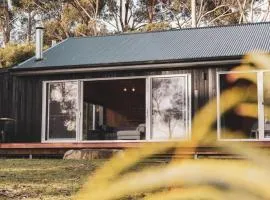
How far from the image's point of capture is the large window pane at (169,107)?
39.1 ft

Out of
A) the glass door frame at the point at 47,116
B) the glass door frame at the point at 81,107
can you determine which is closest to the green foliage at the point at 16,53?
the glass door frame at the point at 47,116

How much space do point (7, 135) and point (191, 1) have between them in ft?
64.7

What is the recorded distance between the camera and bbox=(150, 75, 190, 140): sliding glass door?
1191 centimetres

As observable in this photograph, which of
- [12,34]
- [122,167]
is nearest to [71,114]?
[122,167]

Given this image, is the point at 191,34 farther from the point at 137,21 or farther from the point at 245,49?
the point at 137,21

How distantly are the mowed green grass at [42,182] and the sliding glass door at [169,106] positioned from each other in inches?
174

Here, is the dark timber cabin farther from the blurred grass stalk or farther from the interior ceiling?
the blurred grass stalk

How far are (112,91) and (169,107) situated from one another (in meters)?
5.23

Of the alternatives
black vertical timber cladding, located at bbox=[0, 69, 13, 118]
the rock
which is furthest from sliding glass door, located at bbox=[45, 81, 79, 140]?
the rock

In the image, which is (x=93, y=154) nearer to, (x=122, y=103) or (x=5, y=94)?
(x=5, y=94)

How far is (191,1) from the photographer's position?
30859 mm

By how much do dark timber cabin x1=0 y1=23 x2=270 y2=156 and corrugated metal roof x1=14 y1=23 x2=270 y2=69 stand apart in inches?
0.9

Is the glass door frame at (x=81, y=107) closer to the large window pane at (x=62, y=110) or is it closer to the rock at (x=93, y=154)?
the large window pane at (x=62, y=110)

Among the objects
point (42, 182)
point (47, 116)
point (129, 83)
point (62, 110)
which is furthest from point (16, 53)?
point (42, 182)
